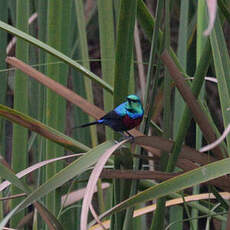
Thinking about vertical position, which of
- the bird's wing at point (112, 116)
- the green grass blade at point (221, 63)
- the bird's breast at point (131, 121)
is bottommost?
the bird's breast at point (131, 121)

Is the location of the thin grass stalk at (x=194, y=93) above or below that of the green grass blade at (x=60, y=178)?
above

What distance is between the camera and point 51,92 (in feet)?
3.42

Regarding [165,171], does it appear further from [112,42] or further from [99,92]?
[99,92]

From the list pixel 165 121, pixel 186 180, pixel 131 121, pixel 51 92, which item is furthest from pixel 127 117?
pixel 186 180

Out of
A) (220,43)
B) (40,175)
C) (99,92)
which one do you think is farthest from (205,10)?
(99,92)

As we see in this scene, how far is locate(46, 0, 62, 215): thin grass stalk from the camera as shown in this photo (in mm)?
997

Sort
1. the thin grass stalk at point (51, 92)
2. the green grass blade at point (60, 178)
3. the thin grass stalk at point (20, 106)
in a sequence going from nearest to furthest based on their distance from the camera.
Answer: the green grass blade at point (60, 178) < the thin grass stalk at point (51, 92) < the thin grass stalk at point (20, 106)

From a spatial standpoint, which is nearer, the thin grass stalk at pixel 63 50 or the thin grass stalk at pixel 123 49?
the thin grass stalk at pixel 123 49

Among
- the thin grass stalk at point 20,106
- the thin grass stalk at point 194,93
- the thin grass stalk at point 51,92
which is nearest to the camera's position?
the thin grass stalk at point 194,93

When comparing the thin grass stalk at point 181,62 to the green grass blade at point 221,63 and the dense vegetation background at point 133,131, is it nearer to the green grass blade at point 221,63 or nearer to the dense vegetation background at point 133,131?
the dense vegetation background at point 133,131

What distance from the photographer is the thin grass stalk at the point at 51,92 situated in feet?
3.27

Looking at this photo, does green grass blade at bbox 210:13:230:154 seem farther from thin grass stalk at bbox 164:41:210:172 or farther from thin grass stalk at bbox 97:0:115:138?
thin grass stalk at bbox 97:0:115:138

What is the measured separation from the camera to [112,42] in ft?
3.47

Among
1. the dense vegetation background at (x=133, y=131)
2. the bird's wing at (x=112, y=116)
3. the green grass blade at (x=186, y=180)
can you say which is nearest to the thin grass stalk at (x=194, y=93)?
the dense vegetation background at (x=133, y=131)
